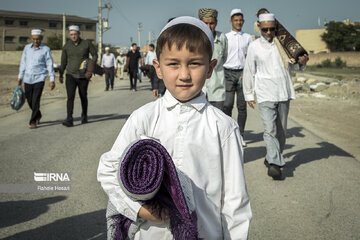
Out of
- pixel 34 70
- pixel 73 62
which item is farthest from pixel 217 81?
pixel 34 70

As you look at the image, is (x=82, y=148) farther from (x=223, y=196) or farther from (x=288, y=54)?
(x=223, y=196)

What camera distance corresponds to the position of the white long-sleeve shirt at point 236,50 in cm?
764

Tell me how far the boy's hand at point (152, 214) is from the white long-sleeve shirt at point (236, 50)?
241 inches

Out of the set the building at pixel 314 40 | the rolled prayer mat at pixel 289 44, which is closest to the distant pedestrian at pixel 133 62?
the rolled prayer mat at pixel 289 44

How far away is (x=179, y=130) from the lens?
2029mm

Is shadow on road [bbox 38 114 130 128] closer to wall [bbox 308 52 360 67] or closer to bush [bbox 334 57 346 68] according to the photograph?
→ bush [bbox 334 57 346 68]

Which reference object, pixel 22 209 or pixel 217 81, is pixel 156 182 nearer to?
pixel 22 209

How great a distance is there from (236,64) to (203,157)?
19.2 ft

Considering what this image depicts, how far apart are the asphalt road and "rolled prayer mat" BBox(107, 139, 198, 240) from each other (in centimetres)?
214

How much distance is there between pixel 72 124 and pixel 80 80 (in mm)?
1097

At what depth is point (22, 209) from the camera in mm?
4336

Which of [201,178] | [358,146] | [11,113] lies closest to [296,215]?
[201,178]

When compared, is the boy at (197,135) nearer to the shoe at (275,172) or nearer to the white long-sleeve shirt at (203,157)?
the white long-sleeve shirt at (203,157)

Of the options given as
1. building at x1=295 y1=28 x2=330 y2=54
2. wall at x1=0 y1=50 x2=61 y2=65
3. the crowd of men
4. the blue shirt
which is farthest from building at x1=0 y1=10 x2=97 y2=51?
the crowd of men
